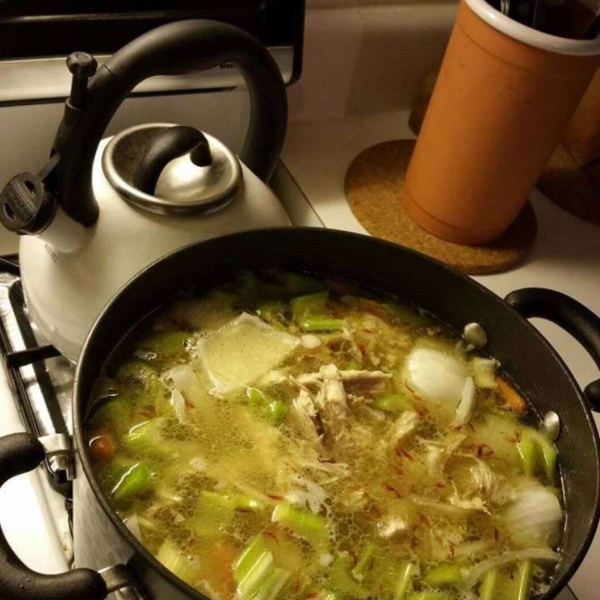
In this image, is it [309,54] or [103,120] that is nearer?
[103,120]

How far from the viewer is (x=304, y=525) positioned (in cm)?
60

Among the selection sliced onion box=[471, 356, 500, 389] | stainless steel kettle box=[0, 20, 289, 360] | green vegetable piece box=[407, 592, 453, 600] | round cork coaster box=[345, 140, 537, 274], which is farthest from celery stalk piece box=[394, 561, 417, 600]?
round cork coaster box=[345, 140, 537, 274]

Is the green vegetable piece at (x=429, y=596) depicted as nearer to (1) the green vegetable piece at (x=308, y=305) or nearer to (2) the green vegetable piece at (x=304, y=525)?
(2) the green vegetable piece at (x=304, y=525)

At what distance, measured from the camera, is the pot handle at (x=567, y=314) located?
Answer: 26.3 inches

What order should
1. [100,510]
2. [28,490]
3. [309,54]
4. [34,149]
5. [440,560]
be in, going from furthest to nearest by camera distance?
1. [309,54]
2. [34,149]
3. [28,490]
4. [440,560]
5. [100,510]

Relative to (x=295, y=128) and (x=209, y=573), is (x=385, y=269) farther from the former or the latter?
(x=295, y=128)

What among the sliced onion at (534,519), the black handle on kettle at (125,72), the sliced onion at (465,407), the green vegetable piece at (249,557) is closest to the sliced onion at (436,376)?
the sliced onion at (465,407)

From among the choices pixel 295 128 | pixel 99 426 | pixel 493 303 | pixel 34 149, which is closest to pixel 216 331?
pixel 99 426

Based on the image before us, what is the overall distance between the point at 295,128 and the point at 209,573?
76 centimetres

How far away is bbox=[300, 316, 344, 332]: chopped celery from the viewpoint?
0.76m

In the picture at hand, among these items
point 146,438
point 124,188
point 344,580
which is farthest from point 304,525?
point 124,188

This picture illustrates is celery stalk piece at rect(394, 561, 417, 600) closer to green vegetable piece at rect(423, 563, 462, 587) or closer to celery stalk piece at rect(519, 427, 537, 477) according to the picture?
green vegetable piece at rect(423, 563, 462, 587)

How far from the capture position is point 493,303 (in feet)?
2.30

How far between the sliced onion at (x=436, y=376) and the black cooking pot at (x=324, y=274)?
41 millimetres
